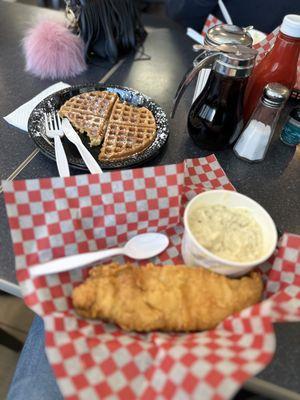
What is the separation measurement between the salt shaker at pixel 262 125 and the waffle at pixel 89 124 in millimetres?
427

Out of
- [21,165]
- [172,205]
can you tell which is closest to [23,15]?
[21,165]

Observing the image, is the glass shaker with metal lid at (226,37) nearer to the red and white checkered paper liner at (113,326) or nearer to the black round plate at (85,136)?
the black round plate at (85,136)

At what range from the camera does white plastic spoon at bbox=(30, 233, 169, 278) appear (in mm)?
658

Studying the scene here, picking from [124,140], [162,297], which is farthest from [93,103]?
[162,297]

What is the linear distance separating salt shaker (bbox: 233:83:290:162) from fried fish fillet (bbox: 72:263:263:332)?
472 mm

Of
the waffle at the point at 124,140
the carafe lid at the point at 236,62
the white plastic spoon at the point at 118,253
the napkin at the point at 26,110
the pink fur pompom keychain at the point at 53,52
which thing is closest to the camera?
the white plastic spoon at the point at 118,253

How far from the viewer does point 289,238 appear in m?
0.74

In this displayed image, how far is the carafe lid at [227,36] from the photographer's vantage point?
3.02 ft

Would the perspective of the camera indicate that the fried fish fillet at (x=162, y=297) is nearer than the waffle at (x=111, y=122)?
Yes

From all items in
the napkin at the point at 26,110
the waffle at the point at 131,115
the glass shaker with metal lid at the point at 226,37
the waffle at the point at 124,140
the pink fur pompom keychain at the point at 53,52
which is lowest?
the waffle at the point at 124,140

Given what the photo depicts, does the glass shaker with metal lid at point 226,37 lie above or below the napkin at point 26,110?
above

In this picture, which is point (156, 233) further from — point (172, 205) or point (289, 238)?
point (289, 238)

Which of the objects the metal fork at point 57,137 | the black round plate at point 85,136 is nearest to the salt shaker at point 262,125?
the black round plate at point 85,136

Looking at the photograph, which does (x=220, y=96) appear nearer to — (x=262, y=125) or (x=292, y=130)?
(x=262, y=125)
